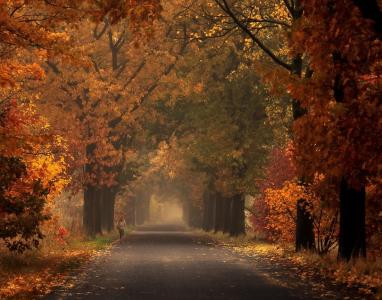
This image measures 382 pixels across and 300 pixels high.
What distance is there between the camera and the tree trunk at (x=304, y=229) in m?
21.6

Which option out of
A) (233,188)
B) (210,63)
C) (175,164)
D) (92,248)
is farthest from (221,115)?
(175,164)

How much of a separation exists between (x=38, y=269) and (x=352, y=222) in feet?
27.5

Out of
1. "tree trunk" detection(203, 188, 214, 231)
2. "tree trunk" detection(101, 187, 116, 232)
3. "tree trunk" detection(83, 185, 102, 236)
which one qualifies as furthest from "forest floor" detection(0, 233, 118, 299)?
"tree trunk" detection(203, 188, 214, 231)

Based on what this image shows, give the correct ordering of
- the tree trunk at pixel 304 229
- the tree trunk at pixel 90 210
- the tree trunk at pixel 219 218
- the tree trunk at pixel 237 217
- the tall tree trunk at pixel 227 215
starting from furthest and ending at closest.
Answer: the tree trunk at pixel 219 218
the tall tree trunk at pixel 227 215
the tree trunk at pixel 237 217
the tree trunk at pixel 90 210
the tree trunk at pixel 304 229

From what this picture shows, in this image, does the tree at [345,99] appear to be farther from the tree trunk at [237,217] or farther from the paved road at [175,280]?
the tree trunk at [237,217]

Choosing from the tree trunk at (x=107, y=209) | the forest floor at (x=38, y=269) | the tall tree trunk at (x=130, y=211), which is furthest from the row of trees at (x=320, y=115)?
the tall tree trunk at (x=130, y=211)

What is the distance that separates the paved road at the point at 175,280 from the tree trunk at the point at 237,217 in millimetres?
16840

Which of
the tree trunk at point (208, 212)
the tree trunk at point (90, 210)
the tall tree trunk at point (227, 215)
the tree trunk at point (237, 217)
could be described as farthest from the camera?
the tree trunk at point (208, 212)

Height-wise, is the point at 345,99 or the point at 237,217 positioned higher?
the point at 345,99

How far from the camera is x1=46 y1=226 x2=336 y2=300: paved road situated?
1243 cm

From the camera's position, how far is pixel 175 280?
48.9 ft

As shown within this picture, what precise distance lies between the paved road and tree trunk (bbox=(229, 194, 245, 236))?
55.2 ft

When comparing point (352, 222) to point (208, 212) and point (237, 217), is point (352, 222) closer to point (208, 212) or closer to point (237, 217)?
point (237, 217)

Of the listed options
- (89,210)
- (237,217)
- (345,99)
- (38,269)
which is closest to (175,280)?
(38,269)
